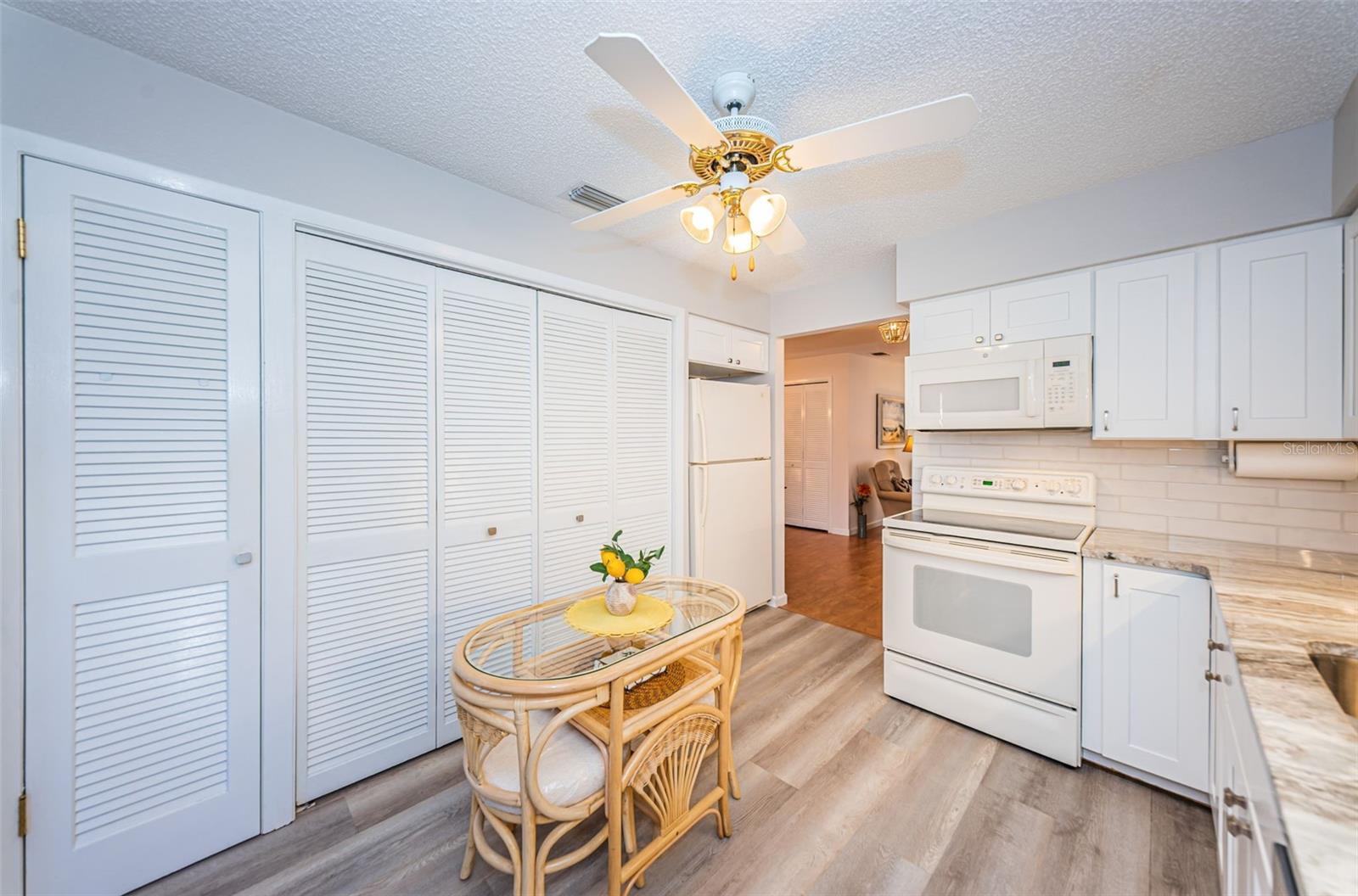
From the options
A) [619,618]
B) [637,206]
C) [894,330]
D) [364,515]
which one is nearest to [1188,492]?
[894,330]

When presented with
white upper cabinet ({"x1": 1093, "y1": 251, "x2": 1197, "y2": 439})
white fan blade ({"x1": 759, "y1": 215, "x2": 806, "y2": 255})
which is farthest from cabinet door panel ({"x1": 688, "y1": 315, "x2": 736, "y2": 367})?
white upper cabinet ({"x1": 1093, "y1": 251, "x2": 1197, "y2": 439})

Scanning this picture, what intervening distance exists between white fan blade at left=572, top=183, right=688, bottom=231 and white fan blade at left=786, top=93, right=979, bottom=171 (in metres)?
0.35

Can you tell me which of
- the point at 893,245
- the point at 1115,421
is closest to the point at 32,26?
the point at 893,245

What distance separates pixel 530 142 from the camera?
1.89 meters

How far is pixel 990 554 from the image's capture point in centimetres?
219

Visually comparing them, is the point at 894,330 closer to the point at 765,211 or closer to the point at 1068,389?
the point at 1068,389

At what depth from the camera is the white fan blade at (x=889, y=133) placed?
A: 44.1 inches

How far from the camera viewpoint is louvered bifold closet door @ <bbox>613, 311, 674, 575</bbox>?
2.79 metres

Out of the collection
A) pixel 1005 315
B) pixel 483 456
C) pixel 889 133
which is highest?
pixel 889 133

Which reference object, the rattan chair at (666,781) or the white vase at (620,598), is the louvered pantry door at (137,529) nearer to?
the white vase at (620,598)

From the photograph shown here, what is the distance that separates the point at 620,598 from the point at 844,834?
114cm

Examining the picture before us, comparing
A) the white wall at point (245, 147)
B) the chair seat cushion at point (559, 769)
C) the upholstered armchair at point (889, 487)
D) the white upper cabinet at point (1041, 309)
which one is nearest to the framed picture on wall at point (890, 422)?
the upholstered armchair at point (889, 487)

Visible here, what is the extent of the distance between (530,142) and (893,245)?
2084 millimetres

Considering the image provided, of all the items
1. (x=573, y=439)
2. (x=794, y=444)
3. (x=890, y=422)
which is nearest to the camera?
(x=573, y=439)
